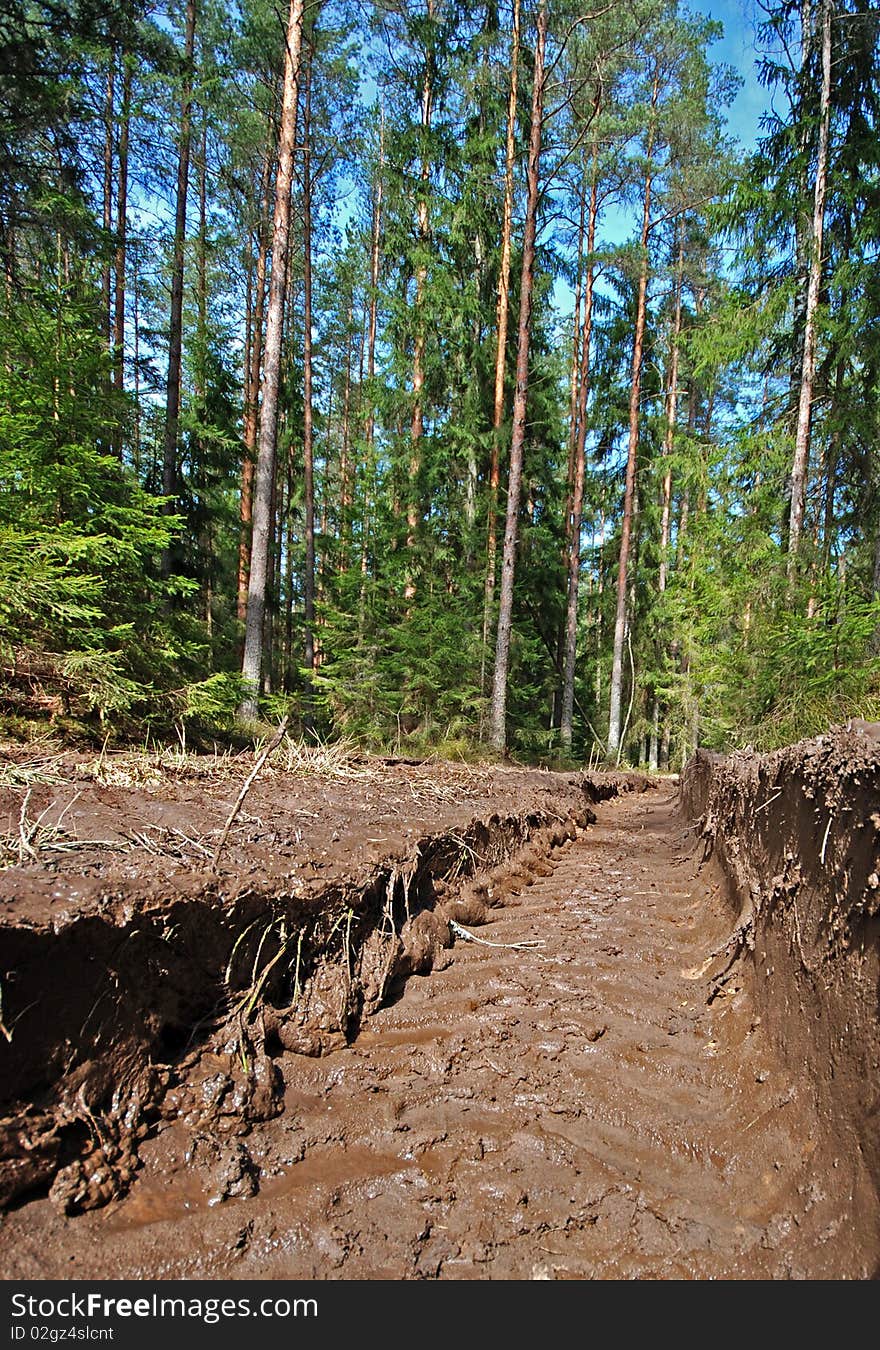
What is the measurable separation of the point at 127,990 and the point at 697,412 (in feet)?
89.6

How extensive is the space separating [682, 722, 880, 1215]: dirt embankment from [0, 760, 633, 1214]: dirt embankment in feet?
5.75

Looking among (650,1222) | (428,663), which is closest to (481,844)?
(650,1222)

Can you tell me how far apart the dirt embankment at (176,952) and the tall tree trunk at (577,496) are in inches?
491

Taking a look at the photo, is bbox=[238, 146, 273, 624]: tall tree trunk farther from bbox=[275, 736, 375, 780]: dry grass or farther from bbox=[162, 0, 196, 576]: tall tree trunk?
bbox=[275, 736, 375, 780]: dry grass

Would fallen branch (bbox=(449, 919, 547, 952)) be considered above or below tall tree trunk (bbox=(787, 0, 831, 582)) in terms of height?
below

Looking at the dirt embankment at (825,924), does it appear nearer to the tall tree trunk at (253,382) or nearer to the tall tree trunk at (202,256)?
the tall tree trunk at (253,382)

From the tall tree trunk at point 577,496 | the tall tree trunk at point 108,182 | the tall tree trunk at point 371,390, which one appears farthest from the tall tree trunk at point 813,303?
the tall tree trunk at point 108,182

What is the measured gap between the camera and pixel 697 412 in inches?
945

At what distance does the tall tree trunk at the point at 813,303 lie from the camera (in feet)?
31.2

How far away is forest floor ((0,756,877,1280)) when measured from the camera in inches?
65.4

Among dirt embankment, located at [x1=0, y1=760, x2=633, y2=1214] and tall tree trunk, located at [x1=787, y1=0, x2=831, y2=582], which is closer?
dirt embankment, located at [x1=0, y1=760, x2=633, y2=1214]

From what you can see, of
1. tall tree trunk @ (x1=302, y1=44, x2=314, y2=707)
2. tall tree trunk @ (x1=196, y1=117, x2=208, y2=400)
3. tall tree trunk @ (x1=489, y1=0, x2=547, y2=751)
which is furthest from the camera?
tall tree trunk @ (x1=302, y1=44, x2=314, y2=707)

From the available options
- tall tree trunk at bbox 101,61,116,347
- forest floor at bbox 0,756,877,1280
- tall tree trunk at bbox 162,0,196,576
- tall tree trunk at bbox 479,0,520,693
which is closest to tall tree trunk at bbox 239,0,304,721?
tall tree trunk at bbox 162,0,196,576

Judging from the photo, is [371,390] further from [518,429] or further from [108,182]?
[108,182]
